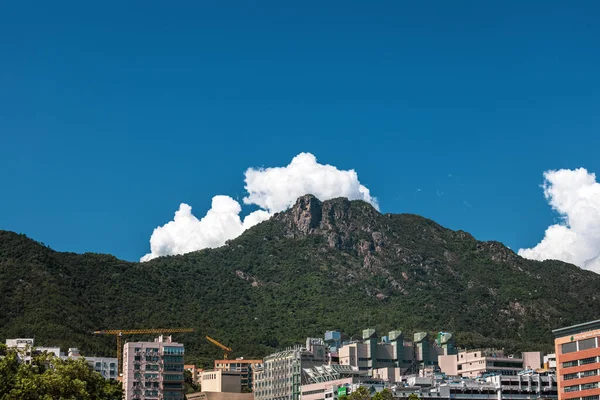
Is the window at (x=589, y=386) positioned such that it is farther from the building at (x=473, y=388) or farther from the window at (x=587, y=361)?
the building at (x=473, y=388)

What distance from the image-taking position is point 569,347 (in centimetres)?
15425

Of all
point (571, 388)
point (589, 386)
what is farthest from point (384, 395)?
point (589, 386)

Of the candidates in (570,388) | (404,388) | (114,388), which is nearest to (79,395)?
(114,388)

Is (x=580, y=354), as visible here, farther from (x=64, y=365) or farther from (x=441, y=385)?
(x=64, y=365)

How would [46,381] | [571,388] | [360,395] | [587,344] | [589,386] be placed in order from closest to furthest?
1. [46,381]
2. [589,386]
3. [587,344]
4. [571,388]
5. [360,395]

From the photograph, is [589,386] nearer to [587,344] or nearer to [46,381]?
[587,344]

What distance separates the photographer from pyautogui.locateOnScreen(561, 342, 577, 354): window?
15312 cm

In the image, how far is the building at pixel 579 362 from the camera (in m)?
148

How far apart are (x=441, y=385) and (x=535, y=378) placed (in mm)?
20164

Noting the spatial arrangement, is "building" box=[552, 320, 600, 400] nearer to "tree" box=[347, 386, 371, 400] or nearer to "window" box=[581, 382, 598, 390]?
"window" box=[581, 382, 598, 390]

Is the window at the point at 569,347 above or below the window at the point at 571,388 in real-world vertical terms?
above

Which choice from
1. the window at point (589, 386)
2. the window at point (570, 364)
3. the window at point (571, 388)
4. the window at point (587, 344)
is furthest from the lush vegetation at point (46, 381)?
the window at point (587, 344)

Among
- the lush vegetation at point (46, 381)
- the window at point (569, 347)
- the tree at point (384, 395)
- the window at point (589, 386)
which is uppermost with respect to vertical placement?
the window at point (569, 347)

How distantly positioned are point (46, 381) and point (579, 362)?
8283 centimetres
